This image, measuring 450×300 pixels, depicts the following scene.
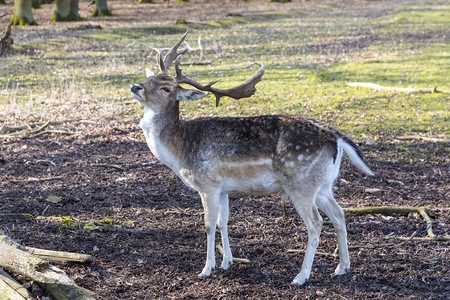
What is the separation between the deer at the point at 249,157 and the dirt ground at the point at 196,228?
351mm

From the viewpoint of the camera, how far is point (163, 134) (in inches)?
229

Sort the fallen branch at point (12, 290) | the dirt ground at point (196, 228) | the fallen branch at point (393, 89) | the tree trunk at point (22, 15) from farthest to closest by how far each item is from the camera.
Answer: the tree trunk at point (22, 15) < the fallen branch at point (393, 89) < the dirt ground at point (196, 228) < the fallen branch at point (12, 290)

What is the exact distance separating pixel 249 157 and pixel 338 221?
3.89 ft

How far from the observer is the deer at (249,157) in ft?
17.7

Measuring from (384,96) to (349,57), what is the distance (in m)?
6.35

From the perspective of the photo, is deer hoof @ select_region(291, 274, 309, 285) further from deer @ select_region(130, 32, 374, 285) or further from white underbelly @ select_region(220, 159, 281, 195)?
white underbelly @ select_region(220, 159, 281, 195)

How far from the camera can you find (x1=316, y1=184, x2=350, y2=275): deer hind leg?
5.58m

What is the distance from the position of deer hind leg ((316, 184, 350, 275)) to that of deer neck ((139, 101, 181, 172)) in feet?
5.34

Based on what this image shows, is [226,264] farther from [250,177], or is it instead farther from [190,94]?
[190,94]

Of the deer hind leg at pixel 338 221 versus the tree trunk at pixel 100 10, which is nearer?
the deer hind leg at pixel 338 221

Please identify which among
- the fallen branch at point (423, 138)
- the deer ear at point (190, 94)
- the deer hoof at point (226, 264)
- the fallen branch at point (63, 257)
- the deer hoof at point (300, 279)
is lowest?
the deer hoof at point (226, 264)

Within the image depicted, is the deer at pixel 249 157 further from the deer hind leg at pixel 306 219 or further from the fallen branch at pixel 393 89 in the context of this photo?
the fallen branch at pixel 393 89

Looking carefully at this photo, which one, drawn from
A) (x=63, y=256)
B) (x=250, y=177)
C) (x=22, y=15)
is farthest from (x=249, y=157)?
(x=22, y=15)

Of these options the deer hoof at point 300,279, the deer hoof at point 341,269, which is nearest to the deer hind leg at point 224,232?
the deer hoof at point 300,279
